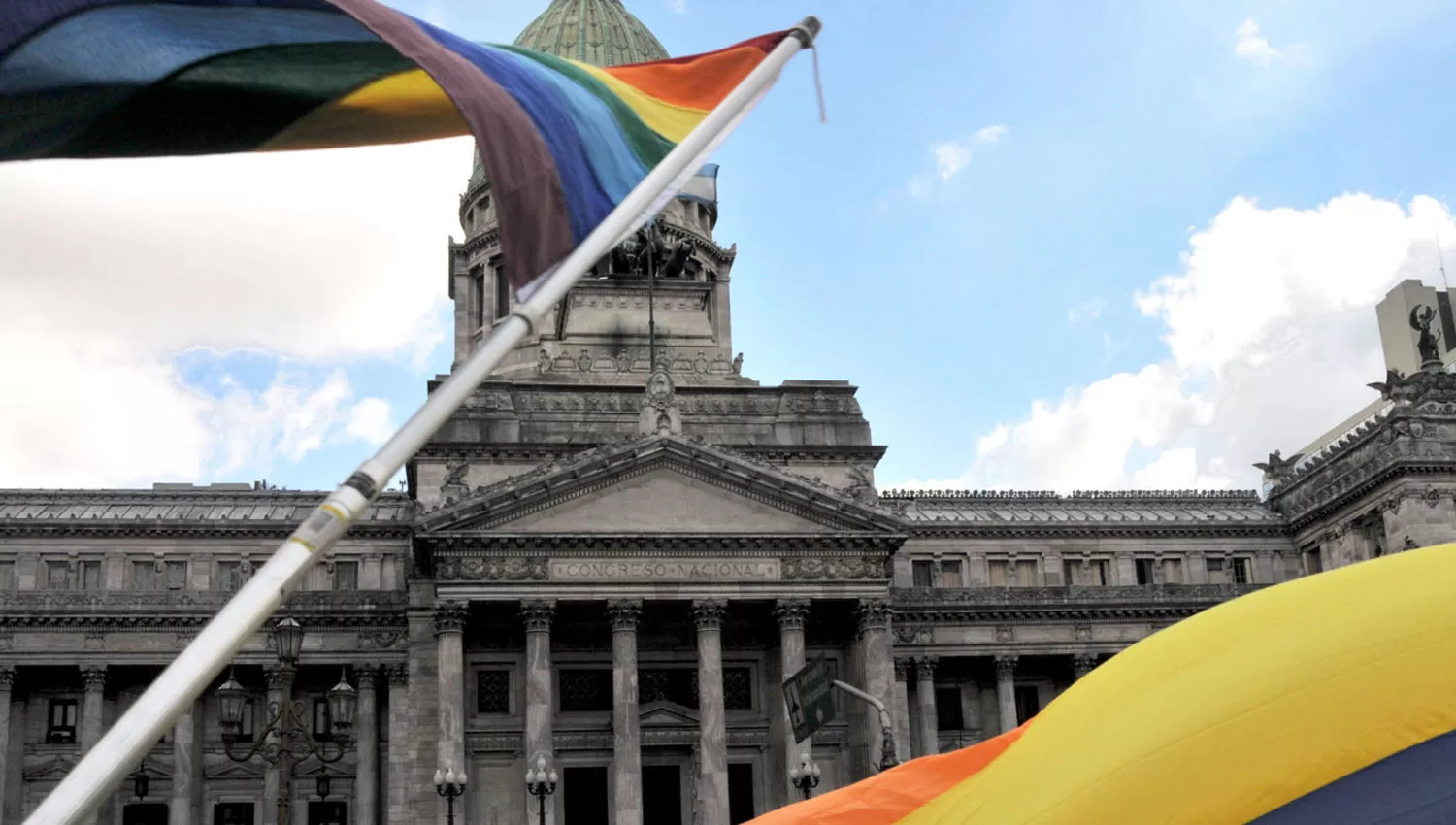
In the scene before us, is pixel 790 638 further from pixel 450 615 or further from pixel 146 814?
pixel 146 814

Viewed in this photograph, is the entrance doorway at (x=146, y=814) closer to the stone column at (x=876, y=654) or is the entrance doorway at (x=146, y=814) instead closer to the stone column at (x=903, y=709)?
the stone column at (x=876, y=654)

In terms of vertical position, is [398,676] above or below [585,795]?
above

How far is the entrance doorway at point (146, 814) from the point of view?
225 feet

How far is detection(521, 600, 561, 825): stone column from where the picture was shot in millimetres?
61469

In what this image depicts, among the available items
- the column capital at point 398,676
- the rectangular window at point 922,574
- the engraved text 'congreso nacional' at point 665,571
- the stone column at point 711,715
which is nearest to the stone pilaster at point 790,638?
the engraved text 'congreso nacional' at point 665,571

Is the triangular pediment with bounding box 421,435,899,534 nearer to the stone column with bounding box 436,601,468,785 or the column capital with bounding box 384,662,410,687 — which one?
the stone column with bounding box 436,601,468,785

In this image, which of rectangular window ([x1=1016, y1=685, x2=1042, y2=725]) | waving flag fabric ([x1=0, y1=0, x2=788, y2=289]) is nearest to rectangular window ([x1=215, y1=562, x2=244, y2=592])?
rectangular window ([x1=1016, y1=685, x2=1042, y2=725])

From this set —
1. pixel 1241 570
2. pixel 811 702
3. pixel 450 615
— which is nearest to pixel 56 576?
pixel 450 615

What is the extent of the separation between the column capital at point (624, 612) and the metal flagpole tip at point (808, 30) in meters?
50.3

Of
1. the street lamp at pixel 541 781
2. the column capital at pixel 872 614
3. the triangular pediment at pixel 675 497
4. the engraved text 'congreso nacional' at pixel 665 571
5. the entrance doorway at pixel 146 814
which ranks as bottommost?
the street lamp at pixel 541 781

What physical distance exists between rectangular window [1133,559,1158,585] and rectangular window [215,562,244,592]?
1655 inches

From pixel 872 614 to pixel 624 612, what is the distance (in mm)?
9590

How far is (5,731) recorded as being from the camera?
221ft

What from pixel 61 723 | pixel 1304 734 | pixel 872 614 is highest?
pixel 872 614
